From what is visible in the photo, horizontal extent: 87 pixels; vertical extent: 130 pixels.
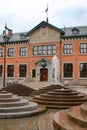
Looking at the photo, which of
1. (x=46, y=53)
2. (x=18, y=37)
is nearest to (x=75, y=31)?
(x=46, y=53)

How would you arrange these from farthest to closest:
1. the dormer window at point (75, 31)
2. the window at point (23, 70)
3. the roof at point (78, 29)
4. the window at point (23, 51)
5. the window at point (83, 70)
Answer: the window at point (23, 51) → the window at point (23, 70) → the dormer window at point (75, 31) → the roof at point (78, 29) → the window at point (83, 70)

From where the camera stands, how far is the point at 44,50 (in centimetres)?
4762

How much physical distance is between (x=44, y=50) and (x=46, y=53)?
620mm

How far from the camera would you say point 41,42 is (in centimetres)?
4772

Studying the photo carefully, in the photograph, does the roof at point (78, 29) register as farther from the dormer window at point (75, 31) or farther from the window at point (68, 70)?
the window at point (68, 70)

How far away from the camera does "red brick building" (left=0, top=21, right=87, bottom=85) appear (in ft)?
147

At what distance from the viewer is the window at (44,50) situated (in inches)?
1849

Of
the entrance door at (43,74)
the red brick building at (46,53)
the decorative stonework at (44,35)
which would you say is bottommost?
the entrance door at (43,74)

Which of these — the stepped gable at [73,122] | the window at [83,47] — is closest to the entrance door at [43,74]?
the window at [83,47]

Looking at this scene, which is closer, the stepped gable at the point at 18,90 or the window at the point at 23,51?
the stepped gable at the point at 18,90

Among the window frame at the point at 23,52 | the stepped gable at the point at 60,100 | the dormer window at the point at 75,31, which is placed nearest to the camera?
the stepped gable at the point at 60,100

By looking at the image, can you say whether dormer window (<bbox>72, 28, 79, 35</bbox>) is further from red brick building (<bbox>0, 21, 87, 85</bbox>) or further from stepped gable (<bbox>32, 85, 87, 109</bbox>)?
stepped gable (<bbox>32, 85, 87, 109</bbox>)

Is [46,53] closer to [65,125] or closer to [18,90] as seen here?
[18,90]

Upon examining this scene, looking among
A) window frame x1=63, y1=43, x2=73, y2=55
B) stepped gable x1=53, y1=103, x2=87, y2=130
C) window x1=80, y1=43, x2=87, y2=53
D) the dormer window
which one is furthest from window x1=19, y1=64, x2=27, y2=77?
stepped gable x1=53, y1=103, x2=87, y2=130
